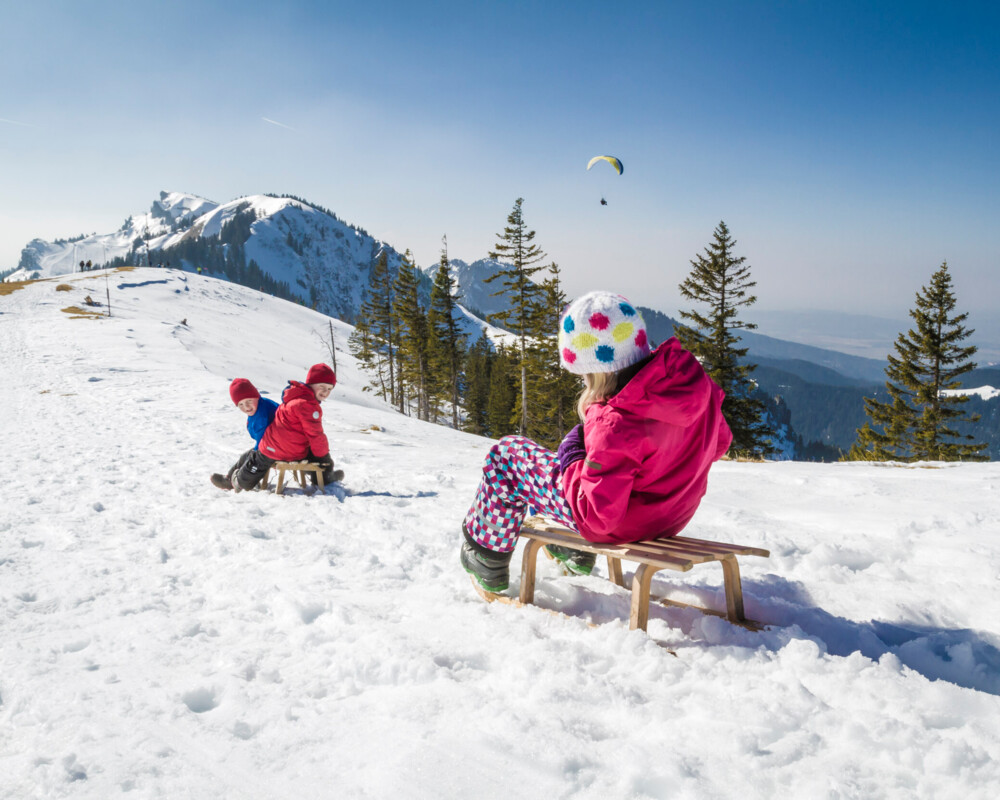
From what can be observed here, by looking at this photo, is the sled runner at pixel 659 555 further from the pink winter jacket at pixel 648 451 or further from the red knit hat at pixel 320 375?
the red knit hat at pixel 320 375

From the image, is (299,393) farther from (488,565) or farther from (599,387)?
(599,387)

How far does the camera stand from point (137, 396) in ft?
51.0

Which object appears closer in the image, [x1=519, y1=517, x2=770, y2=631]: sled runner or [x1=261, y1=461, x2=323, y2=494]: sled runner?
[x1=519, y1=517, x2=770, y2=631]: sled runner

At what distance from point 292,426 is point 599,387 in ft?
15.5

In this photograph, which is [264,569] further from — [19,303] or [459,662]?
[19,303]

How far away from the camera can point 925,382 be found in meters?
26.6

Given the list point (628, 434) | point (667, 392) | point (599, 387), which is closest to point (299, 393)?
point (599, 387)

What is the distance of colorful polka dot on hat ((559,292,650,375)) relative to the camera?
8.41 ft

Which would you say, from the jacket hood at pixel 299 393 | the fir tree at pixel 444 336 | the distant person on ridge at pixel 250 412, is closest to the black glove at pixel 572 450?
the jacket hood at pixel 299 393

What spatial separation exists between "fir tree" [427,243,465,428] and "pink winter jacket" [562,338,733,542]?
35569mm

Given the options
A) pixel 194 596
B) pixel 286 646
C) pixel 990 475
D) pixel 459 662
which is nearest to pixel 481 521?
pixel 459 662

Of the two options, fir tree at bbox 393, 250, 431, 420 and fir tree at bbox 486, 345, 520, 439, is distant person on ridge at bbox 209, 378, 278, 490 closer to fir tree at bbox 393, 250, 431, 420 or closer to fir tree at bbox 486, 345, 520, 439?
fir tree at bbox 393, 250, 431, 420

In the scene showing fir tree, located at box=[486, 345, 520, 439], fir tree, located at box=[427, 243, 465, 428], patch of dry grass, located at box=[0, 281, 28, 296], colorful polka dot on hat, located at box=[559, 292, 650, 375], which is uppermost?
patch of dry grass, located at box=[0, 281, 28, 296]

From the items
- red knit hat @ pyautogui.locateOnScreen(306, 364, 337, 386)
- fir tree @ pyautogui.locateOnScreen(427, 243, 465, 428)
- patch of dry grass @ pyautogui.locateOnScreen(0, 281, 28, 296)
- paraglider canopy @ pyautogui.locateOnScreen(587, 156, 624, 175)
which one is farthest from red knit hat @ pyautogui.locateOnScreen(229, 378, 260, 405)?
patch of dry grass @ pyautogui.locateOnScreen(0, 281, 28, 296)
